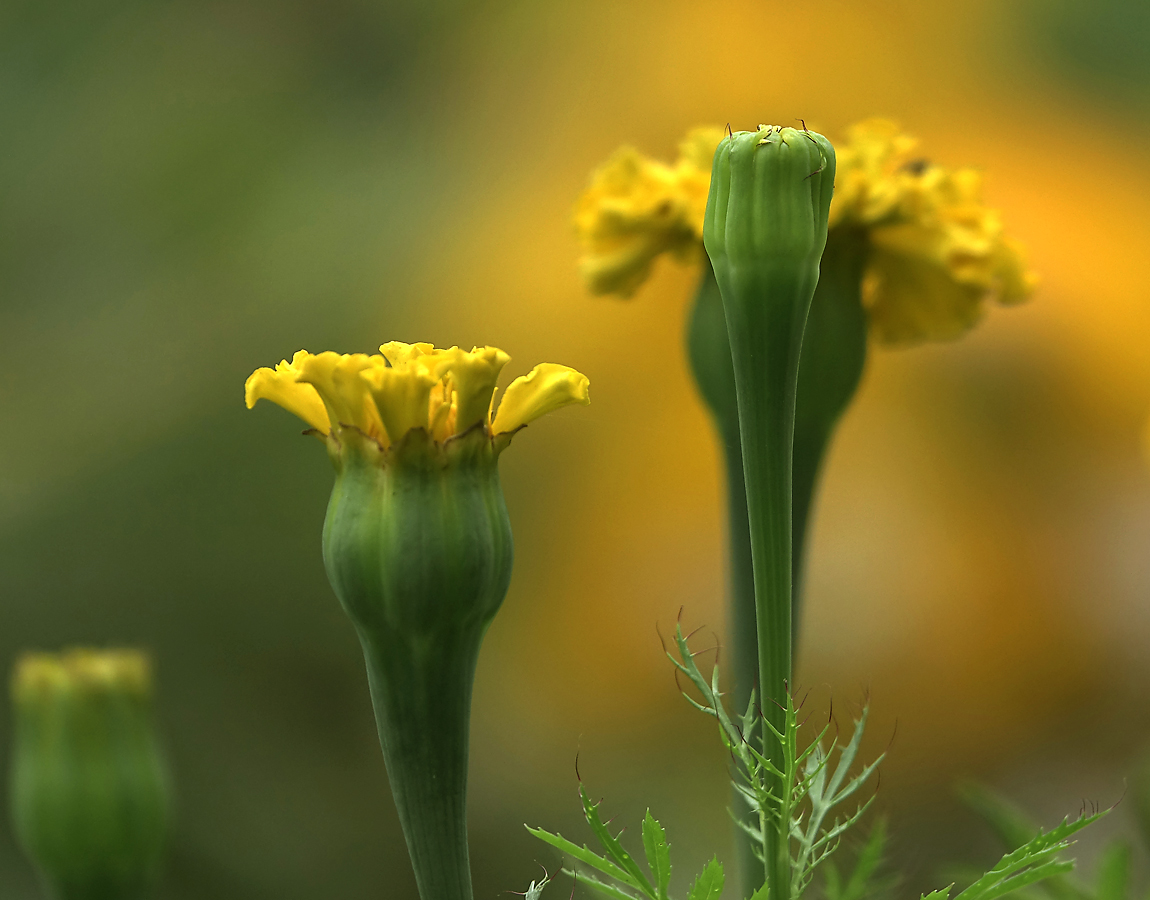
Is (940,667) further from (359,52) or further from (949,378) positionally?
(359,52)

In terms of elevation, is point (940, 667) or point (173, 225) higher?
point (173, 225)

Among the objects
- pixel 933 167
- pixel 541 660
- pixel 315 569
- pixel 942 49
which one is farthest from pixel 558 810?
pixel 933 167

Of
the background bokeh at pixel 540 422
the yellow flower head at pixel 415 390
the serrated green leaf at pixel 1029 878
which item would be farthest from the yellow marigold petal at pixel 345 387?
the background bokeh at pixel 540 422

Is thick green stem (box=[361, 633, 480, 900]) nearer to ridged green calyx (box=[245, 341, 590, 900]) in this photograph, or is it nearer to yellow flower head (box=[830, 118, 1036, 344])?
ridged green calyx (box=[245, 341, 590, 900])

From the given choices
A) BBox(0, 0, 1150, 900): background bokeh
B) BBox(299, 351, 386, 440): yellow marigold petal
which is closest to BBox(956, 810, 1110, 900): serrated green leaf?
BBox(299, 351, 386, 440): yellow marigold petal

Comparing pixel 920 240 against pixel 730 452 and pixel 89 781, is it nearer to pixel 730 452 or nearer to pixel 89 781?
pixel 730 452

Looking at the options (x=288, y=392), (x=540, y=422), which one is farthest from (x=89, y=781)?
(x=540, y=422)

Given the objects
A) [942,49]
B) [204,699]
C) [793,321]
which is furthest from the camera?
[942,49]
